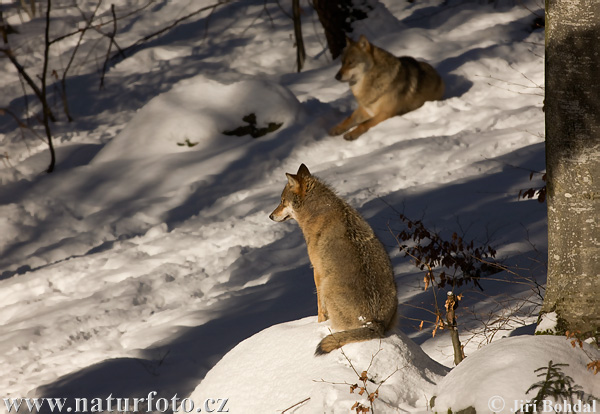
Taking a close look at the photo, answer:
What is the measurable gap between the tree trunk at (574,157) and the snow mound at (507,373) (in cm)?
63

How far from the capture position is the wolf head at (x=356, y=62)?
1126 centimetres

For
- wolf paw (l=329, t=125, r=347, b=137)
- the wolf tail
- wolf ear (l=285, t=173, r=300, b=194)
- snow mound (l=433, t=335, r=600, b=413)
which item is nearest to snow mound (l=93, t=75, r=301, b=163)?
wolf paw (l=329, t=125, r=347, b=137)

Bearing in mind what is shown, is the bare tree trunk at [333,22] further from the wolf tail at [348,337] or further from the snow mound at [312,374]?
the wolf tail at [348,337]

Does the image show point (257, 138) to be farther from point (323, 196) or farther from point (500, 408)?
point (500, 408)

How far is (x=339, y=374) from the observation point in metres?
3.43

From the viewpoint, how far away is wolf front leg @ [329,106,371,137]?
11.0m

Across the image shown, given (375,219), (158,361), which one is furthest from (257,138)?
(158,361)

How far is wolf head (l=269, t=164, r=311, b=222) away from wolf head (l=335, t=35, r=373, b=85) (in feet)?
23.2

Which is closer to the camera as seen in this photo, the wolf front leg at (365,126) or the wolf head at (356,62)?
the wolf front leg at (365,126)

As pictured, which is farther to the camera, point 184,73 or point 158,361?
point 184,73

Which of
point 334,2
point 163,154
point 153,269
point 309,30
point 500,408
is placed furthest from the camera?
point 309,30

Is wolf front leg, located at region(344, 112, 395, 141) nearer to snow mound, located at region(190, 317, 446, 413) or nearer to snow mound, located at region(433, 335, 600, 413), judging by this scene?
snow mound, located at region(190, 317, 446, 413)

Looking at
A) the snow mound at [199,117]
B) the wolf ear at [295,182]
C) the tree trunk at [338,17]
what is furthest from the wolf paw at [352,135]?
the wolf ear at [295,182]

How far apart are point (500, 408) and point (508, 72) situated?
1059 cm
